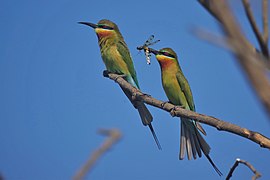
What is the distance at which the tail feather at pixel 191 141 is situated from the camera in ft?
9.12

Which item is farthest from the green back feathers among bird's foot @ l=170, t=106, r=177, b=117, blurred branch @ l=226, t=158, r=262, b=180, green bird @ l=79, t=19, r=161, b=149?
blurred branch @ l=226, t=158, r=262, b=180

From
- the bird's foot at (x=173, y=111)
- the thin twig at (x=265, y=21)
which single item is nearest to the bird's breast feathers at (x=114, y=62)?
the bird's foot at (x=173, y=111)

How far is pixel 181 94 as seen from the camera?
323 cm

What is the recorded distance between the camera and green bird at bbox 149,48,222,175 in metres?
2.84

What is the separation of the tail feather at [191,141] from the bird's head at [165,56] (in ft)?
1.86

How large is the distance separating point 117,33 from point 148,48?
2.41ft

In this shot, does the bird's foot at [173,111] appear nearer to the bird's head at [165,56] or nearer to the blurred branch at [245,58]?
the bird's head at [165,56]

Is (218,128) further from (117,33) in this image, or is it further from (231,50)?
(117,33)

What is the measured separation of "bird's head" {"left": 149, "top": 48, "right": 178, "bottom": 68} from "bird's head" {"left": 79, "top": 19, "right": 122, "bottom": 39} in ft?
2.02

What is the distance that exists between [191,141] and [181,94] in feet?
1.60

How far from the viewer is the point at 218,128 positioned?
1690mm

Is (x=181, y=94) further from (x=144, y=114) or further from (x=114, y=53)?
(x=114, y=53)

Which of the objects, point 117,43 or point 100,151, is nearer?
point 100,151

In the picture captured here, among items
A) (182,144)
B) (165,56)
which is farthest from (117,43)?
(182,144)
